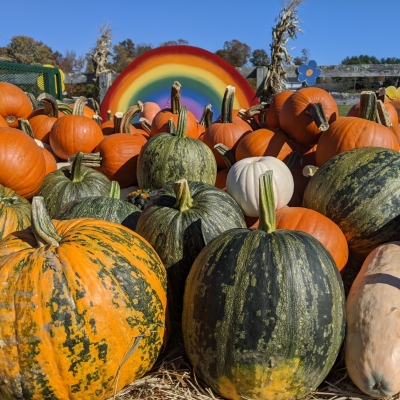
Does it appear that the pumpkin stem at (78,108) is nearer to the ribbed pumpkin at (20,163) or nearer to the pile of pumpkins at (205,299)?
the ribbed pumpkin at (20,163)

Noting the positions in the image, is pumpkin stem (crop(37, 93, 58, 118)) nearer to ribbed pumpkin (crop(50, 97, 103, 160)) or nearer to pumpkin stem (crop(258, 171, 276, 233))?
ribbed pumpkin (crop(50, 97, 103, 160))

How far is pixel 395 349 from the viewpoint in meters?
1.55

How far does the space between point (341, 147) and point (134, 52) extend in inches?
1469

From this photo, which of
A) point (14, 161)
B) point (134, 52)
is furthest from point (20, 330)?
point (134, 52)

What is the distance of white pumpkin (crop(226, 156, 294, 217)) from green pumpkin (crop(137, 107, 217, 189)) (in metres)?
0.37

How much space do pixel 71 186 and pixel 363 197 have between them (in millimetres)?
2096

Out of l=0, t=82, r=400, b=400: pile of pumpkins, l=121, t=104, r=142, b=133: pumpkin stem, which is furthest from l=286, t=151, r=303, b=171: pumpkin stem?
l=121, t=104, r=142, b=133: pumpkin stem

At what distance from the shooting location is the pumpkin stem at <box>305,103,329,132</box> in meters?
3.22

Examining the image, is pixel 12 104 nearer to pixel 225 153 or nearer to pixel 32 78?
pixel 32 78

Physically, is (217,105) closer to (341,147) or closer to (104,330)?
(341,147)

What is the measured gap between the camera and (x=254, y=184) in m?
2.72

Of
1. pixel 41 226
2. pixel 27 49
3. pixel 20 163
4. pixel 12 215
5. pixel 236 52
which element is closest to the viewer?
pixel 41 226

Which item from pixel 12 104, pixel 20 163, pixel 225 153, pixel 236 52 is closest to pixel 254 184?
pixel 225 153

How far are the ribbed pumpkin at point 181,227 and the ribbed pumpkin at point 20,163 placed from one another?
1.33 m
